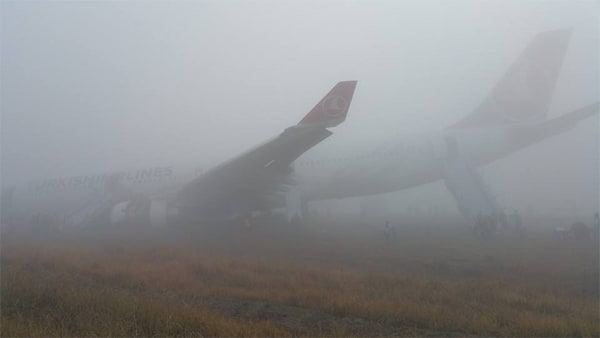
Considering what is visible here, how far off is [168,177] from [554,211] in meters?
28.6

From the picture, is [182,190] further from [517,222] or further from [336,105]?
[517,222]

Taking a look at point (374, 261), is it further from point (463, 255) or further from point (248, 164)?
point (248, 164)

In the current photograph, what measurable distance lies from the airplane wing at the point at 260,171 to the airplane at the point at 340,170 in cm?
3

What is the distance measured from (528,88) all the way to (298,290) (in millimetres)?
17971

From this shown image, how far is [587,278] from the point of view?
31.9ft

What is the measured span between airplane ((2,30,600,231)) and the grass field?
5.72 feet

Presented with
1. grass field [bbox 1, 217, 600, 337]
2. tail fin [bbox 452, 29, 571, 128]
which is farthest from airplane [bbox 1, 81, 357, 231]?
tail fin [bbox 452, 29, 571, 128]

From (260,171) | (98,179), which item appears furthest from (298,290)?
(98,179)

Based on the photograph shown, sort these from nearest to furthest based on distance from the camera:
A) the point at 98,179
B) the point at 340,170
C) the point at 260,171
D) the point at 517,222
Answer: the point at 260,171 < the point at 340,170 < the point at 517,222 < the point at 98,179

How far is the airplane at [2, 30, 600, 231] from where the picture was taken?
49.2 ft

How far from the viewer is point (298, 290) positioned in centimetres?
738

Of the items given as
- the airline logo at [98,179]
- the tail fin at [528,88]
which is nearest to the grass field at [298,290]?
the airline logo at [98,179]

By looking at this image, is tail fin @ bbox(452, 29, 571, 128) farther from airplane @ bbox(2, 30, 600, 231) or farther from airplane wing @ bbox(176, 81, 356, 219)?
airplane wing @ bbox(176, 81, 356, 219)

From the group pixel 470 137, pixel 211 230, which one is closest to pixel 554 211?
pixel 470 137
